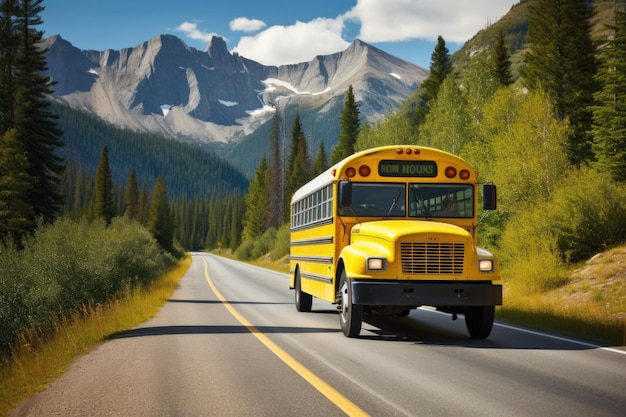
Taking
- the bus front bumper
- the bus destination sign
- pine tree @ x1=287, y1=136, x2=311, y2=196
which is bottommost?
the bus front bumper

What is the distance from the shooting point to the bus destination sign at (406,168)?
11.5m

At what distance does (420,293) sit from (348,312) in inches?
52.5

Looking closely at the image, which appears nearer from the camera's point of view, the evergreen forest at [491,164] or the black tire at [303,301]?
the black tire at [303,301]

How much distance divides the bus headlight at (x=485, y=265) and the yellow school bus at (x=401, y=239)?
2 cm

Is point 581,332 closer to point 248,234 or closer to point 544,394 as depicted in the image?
point 544,394

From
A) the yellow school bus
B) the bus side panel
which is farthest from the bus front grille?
the bus side panel

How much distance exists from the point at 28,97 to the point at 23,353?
36.8 meters

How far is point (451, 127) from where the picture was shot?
41.5 m

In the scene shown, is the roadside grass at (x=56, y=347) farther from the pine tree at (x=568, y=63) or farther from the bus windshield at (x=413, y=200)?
the pine tree at (x=568, y=63)

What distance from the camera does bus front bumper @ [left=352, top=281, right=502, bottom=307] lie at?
9641 mm

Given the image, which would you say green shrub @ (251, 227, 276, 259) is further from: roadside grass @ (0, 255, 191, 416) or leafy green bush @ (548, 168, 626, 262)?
roadside grass @ (0, 255, 191, 416)

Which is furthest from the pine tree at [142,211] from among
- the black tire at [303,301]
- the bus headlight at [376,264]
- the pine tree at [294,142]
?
the bus headlight at [376,264]

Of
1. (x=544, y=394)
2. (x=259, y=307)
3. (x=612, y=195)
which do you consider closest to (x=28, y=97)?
(x=259, y=307)

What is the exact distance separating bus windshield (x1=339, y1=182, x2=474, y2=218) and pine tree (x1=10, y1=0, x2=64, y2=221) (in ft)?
109
